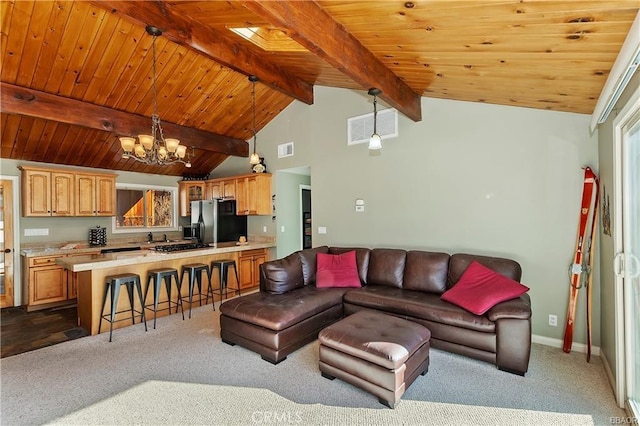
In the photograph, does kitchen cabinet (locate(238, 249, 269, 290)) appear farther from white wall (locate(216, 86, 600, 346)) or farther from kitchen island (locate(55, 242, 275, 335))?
white wall (locate(216, 86, 600, 346))

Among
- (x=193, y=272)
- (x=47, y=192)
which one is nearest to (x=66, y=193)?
(x=47, y=192)

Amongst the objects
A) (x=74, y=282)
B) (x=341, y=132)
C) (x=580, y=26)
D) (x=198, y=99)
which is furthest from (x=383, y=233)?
(x=74, y=282)

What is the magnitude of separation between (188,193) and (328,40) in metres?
5.45

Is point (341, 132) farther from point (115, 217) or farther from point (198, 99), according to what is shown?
point (115, 217)

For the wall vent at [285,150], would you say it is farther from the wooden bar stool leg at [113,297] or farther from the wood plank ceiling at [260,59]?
the wooden bar stool leg at [113,297]

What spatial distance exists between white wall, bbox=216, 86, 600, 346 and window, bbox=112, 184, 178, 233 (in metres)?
3.64

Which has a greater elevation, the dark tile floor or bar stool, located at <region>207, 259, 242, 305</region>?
bar stool, located at <region>207, 259, 242, 305</region>

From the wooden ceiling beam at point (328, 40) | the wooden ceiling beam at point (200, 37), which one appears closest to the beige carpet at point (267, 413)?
the wooden ceiling beam at point (328, 40)

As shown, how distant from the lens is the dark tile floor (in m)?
3.41

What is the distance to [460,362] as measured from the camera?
2891mm

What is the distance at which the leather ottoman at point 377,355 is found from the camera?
223 cm

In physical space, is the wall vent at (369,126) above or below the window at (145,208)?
above

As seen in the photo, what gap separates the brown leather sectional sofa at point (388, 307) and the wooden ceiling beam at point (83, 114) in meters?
3.02

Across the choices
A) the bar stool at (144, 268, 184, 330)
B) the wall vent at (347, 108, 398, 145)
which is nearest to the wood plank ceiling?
the wall vent at (347, 108, 398, 145)
